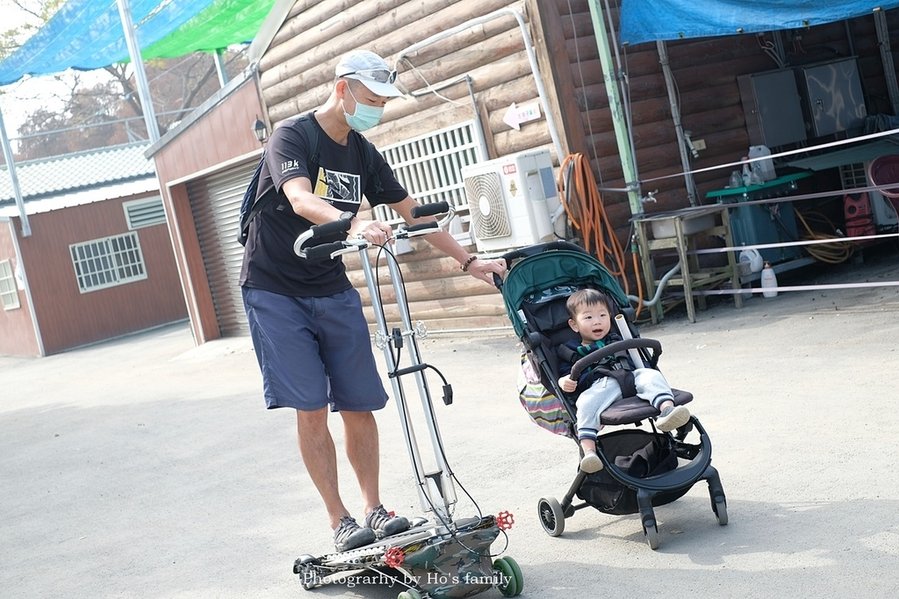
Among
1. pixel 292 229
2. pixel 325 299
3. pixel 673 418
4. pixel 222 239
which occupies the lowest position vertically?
pixel 673 418

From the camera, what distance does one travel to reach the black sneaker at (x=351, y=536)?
4.69m

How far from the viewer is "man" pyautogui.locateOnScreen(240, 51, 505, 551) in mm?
4832

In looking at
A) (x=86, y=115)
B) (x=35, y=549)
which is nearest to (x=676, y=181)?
(x=35, y=549)

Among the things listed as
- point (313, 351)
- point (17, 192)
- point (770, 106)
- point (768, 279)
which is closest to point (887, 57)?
point (770, 106)

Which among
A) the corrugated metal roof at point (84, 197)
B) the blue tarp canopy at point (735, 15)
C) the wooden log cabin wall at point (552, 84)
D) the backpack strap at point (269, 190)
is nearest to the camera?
the backpack strap at point (269, 190)

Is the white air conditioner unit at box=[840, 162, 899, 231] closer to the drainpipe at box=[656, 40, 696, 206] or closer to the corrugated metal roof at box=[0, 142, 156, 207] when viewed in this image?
the drainpipe at box=[656, 40, 696, 206]

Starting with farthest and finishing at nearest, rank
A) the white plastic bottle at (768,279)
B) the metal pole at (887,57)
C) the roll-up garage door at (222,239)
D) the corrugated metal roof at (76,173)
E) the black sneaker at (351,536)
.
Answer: the corrugated metal roof at (76,173) → the roll-up garage door at (222,239) → the metal pole at (887,57) → the white plastic bottle at (768,279) → the black sneaker at (351,536)

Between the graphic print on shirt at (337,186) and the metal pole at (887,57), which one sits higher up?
the metal pole at (887,57)

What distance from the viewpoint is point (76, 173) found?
102 ft

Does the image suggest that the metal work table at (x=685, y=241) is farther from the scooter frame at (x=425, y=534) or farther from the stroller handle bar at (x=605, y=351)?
the scooter frame at (x=425, y=534)

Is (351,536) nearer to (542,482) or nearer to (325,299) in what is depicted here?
(325,299)

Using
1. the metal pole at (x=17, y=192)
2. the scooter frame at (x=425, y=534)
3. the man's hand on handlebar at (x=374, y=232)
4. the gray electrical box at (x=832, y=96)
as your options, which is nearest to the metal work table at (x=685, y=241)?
the gray electrical box at (x=832, y=96)

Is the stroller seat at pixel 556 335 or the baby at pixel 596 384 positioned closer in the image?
the baby at pixel 596 384

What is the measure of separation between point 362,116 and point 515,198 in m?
5.96
